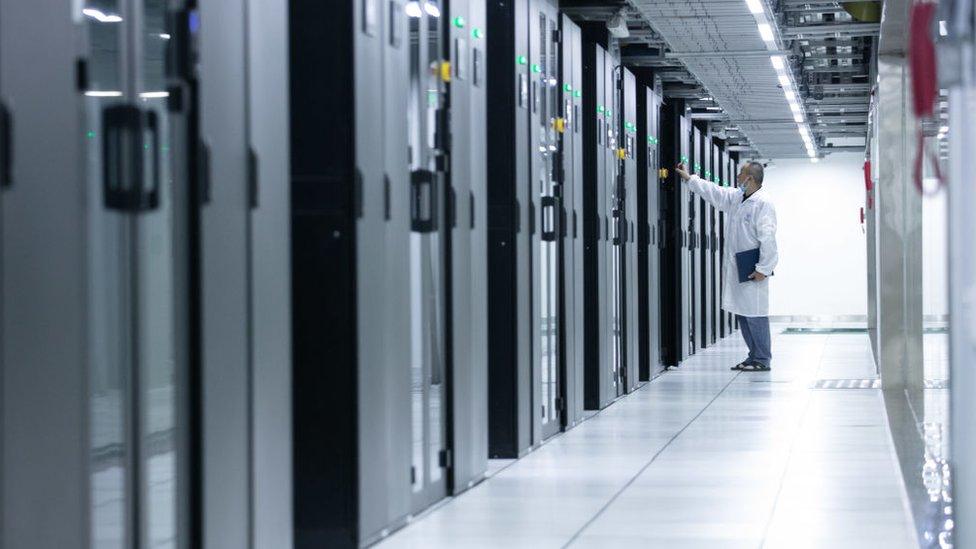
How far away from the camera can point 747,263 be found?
39.5ft

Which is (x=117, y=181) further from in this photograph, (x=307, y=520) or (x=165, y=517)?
(x=165, y=517)

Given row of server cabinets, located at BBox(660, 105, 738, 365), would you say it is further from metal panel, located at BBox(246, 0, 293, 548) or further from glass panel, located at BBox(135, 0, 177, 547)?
metal panel, located at BBox(246, 0, 293, 548)

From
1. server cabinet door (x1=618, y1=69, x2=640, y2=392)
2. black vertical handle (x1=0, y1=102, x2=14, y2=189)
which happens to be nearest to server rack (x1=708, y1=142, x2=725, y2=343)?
server cabinet door (x1=618, y1=69, x2=640, y2=392)

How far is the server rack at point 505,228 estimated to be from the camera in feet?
21.6

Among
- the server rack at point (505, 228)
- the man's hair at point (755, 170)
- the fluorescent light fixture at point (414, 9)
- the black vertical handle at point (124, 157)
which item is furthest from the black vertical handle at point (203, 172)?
the man's hair at point (755, 170)

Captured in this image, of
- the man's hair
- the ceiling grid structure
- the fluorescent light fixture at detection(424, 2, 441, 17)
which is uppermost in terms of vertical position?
the ceiling grid structure

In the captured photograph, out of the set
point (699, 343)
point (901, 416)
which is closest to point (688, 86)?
point (699, 343)

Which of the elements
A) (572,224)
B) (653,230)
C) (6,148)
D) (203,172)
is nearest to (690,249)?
(653,230)

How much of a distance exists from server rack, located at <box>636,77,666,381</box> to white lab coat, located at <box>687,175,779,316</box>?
0.44m

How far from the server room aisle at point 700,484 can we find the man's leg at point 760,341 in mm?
2406

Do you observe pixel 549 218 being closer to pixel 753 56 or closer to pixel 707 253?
pixel 753 56

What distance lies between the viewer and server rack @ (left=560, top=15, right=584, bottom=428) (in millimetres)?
7793

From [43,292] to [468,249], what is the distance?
3.23 meters

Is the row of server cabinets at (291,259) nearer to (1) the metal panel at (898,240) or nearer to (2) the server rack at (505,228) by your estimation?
(2) the server rack at (505,228)
